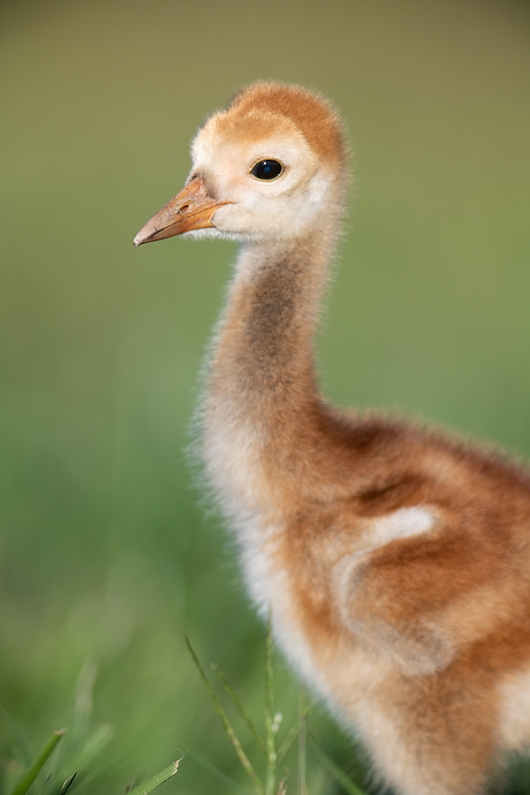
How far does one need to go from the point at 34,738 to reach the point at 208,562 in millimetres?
544

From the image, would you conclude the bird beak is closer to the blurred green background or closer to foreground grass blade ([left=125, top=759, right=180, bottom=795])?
the blurred green background

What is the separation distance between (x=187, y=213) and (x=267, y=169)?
0.13 m

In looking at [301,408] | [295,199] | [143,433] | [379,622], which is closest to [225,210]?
[295,199]

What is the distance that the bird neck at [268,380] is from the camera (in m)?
1.25

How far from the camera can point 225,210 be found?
1.27 meters

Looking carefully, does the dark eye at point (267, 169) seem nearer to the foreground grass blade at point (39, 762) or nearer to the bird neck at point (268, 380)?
the bird neck at point (268, 380)

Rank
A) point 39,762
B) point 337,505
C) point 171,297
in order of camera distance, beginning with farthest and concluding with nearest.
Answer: point 171,297
point 337,505
point 39,762

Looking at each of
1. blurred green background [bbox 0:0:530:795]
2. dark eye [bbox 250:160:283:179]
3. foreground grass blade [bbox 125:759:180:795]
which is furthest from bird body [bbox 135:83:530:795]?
foreground grass blade [bbox 125:759:180:795]

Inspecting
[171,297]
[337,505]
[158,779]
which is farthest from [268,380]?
[171,297]

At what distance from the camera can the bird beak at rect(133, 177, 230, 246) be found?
1255 mm

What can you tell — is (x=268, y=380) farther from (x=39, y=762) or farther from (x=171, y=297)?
(x=171, y=297)

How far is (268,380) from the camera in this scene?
1.27 metres

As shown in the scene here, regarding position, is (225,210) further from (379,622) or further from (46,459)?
(46,459)

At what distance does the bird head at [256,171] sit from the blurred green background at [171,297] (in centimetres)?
15
